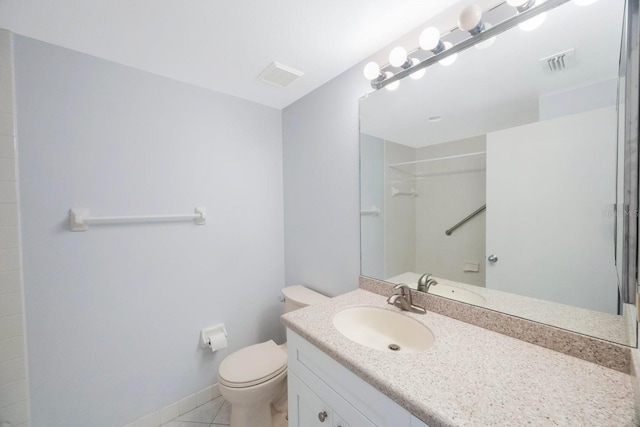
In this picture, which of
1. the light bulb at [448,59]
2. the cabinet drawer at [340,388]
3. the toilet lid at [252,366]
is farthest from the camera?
the toilet lid at [252,366]

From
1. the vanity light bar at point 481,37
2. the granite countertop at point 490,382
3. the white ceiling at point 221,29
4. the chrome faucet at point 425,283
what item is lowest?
the granite countertop at point 490,382

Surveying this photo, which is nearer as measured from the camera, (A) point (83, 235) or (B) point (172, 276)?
(A) point (83, 235)

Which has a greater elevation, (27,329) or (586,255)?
(586,255)

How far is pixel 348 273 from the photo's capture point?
58.0 inches

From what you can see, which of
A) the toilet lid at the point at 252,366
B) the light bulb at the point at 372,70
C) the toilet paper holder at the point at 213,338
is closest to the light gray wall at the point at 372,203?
the light bulb at the point at 372,70

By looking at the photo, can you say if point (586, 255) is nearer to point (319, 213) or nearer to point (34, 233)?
point (319, 213)

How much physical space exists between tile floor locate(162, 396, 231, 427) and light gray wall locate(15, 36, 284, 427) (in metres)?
0.14

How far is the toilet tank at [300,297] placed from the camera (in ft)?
5.02

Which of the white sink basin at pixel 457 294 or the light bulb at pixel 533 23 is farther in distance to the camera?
the white sink basin at pixel 457 294

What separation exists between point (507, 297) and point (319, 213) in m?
1.11

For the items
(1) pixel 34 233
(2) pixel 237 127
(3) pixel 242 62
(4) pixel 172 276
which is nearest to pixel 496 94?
(3) pixel 242 62

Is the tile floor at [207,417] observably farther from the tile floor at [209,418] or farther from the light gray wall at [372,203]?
the light gray wall at [372,203]

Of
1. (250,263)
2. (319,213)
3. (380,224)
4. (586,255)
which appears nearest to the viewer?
(586,255)

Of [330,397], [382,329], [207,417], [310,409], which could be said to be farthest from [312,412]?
[207,417]
